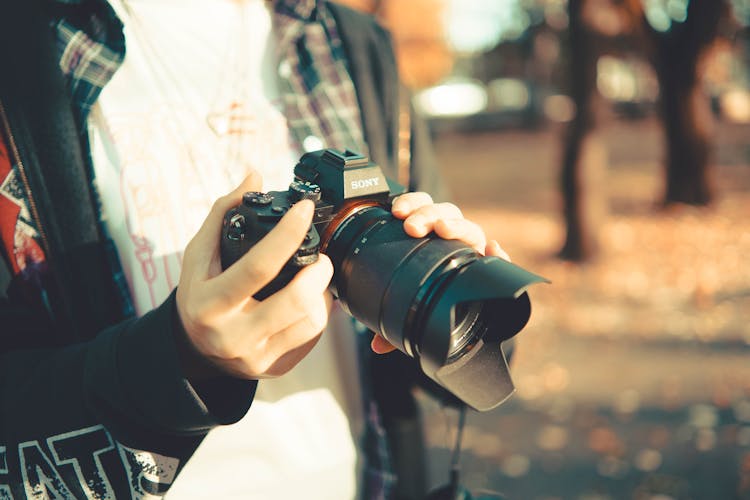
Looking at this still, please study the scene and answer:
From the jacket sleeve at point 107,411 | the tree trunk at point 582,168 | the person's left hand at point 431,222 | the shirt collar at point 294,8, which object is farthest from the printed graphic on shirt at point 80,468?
the tree trunk at point 582,168

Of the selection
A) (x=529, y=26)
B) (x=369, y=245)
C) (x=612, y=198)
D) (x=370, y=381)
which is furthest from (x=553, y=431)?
(x=529, y=26)

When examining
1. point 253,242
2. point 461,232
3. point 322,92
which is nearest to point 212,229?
point 253,242

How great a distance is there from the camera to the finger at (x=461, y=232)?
1.15m

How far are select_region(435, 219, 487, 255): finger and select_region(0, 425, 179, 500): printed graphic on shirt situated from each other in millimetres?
627

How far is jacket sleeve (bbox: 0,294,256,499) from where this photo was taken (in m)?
1.00

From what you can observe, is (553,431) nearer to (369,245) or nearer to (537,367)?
(537,367)

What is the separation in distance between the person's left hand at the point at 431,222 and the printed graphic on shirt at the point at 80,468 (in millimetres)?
466

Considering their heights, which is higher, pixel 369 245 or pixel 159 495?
pixel 369 245

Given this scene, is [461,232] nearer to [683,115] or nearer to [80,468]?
[80,468]

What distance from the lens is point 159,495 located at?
1124mm

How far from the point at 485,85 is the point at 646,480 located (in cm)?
3567

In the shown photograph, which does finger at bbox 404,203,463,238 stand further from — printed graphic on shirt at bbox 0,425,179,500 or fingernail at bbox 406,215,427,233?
printed graphic on shirt at bbox 0,425,179,500

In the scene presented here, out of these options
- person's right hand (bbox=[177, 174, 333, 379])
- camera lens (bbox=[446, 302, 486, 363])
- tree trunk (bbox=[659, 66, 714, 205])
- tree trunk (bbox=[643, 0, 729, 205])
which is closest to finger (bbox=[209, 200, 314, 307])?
person's right hand (bbox=[177, 174, 333, 379])

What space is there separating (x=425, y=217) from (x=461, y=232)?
0.25 feet
